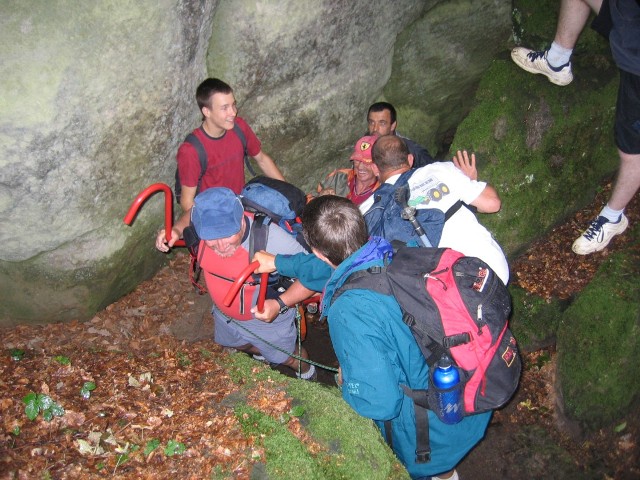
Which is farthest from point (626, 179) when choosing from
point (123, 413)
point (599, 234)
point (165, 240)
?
point (123, 413)

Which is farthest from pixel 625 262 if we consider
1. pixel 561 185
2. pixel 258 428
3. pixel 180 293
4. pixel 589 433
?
pixel 180 293

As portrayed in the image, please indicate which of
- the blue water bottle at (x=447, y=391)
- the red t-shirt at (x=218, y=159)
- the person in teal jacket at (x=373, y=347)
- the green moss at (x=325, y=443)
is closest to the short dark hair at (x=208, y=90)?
the red t-shirt at (x=218, y=159)

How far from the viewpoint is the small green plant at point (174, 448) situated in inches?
143

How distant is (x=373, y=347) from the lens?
311 cm

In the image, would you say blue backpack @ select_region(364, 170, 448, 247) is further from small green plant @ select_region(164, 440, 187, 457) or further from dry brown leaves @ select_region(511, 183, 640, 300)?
dry brown leaves @ select_region(511, 183, 640, 300)

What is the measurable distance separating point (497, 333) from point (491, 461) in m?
3.91

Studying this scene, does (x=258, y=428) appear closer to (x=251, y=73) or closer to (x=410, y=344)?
(x=410, y=344)

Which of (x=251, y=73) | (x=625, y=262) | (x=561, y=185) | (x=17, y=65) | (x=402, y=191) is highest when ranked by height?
(x=17, y=65)

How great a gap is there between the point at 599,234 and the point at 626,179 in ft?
3.11

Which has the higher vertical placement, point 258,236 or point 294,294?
point 258,236

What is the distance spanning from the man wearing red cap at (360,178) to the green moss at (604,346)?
3.24 m

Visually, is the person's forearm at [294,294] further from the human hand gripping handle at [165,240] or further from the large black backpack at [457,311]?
the large black backpack at [457,311]

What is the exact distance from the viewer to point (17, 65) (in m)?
4.38

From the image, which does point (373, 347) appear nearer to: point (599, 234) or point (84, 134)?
point (84, 134)
